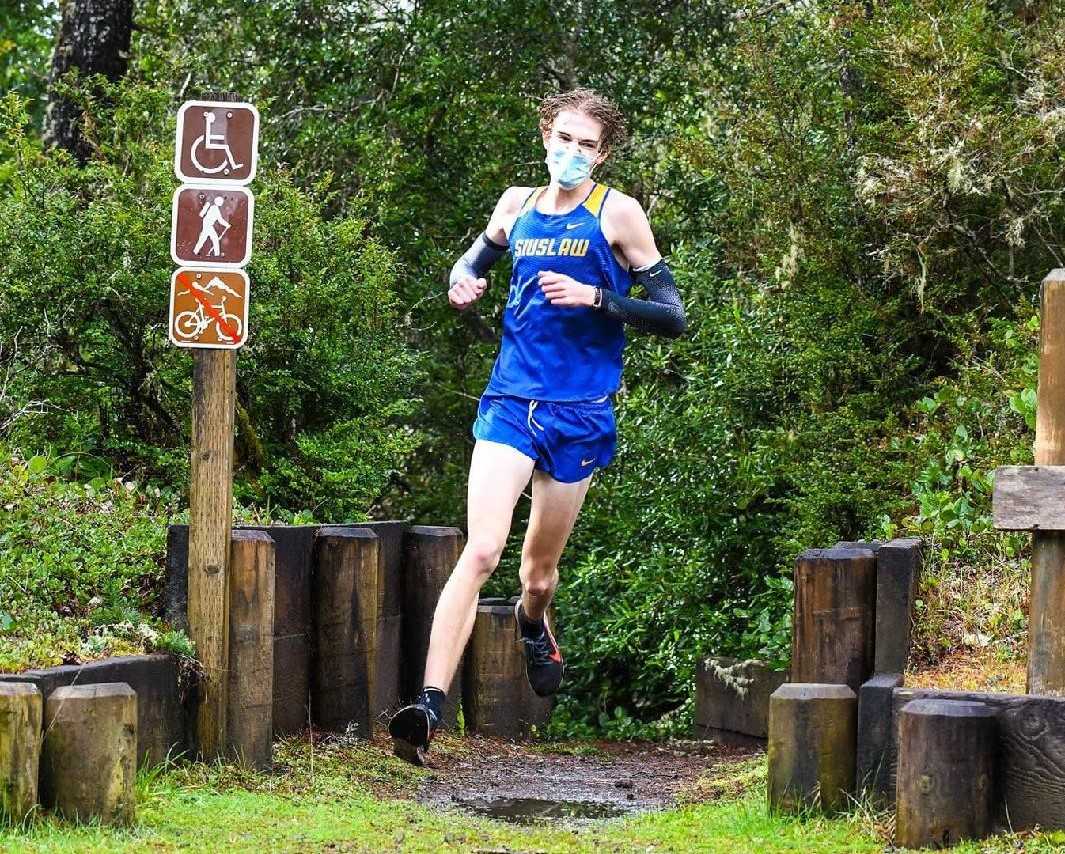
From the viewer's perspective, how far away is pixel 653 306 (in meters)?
6.55

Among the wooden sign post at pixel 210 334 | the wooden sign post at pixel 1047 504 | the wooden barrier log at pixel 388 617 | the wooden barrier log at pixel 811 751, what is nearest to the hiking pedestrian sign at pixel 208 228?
the wooden sign post at pixel 210 334

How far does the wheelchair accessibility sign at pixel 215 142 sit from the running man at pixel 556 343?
3.48ft

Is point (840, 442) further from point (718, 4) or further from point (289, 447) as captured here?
point (718, 4)

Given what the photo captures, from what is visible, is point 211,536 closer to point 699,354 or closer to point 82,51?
point 699,354

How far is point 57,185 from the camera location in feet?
33.3

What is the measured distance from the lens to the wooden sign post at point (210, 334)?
686 centimetres

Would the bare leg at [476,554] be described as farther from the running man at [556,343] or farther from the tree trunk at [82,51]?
the tree trunk at [82,51]

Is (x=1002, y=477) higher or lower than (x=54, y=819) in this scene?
higher

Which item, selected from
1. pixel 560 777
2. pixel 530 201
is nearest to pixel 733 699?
pixel 560 777

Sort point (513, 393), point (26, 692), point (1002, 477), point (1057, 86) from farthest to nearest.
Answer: point (1057, 86) < point (513, 393) < point (1002, 477) < point (26, 692)

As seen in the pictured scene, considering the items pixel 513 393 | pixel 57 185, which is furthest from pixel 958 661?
pixel 57 185

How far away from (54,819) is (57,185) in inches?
222

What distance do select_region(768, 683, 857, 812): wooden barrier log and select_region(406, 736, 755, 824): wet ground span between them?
1.08m

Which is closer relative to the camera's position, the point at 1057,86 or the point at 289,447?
the point at 289,447
